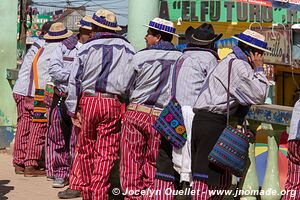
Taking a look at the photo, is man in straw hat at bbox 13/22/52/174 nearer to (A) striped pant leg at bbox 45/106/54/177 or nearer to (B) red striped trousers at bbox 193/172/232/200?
(A) striped pant leg at bbox 45/106/54/177

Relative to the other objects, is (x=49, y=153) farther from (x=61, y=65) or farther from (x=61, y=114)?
(x=61, y=65)

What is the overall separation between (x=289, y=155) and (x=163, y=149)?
1062 millimetres

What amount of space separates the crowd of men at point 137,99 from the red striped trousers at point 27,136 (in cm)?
38

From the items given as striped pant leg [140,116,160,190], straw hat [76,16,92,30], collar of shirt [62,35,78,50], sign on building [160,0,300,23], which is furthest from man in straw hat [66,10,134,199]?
sign on building [160,0,300,23]

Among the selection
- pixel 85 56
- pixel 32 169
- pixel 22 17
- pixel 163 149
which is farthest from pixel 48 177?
pixel 22 17

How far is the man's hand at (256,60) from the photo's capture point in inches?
205

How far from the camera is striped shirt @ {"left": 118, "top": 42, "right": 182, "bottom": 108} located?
6156mm

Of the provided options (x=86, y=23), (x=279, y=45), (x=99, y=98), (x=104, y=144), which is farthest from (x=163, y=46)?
(x=279, y=45)

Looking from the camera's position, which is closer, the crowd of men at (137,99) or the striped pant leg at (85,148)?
the crowd of men at (137,99)

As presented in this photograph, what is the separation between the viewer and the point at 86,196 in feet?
22.0

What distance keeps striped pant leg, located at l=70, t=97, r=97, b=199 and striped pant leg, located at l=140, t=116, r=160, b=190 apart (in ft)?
1.92

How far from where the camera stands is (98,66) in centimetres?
645

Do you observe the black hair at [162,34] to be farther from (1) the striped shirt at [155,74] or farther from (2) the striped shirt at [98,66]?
(2) the striped shirt at [98,66]

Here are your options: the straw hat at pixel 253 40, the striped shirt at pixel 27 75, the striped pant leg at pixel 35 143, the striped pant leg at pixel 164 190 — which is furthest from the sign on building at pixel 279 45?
the straw hat at pixel 253 40
